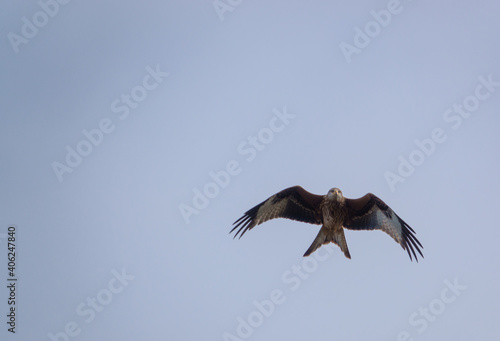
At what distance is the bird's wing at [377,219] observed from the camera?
51.3 ft

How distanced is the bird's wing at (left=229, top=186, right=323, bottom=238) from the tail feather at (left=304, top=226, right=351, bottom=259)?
1.37 feet

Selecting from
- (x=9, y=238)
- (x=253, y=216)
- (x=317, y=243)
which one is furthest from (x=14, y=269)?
(x=317, y=243)

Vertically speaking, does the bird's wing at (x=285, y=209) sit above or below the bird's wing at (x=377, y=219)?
above

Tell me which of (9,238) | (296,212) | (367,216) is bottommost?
(367,216)

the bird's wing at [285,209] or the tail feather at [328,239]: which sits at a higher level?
the bird's wing at [285,209]

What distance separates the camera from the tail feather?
50.6 ft

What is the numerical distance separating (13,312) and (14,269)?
43.1 inches

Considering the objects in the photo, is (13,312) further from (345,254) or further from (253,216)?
(345,254)

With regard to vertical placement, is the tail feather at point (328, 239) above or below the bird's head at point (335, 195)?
below

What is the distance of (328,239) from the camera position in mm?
15578

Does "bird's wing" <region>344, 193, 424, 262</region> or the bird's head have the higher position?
the bird's head

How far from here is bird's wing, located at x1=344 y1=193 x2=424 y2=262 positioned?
1565 centimetres

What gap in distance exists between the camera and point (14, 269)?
1688 cm

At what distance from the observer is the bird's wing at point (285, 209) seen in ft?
52.4
